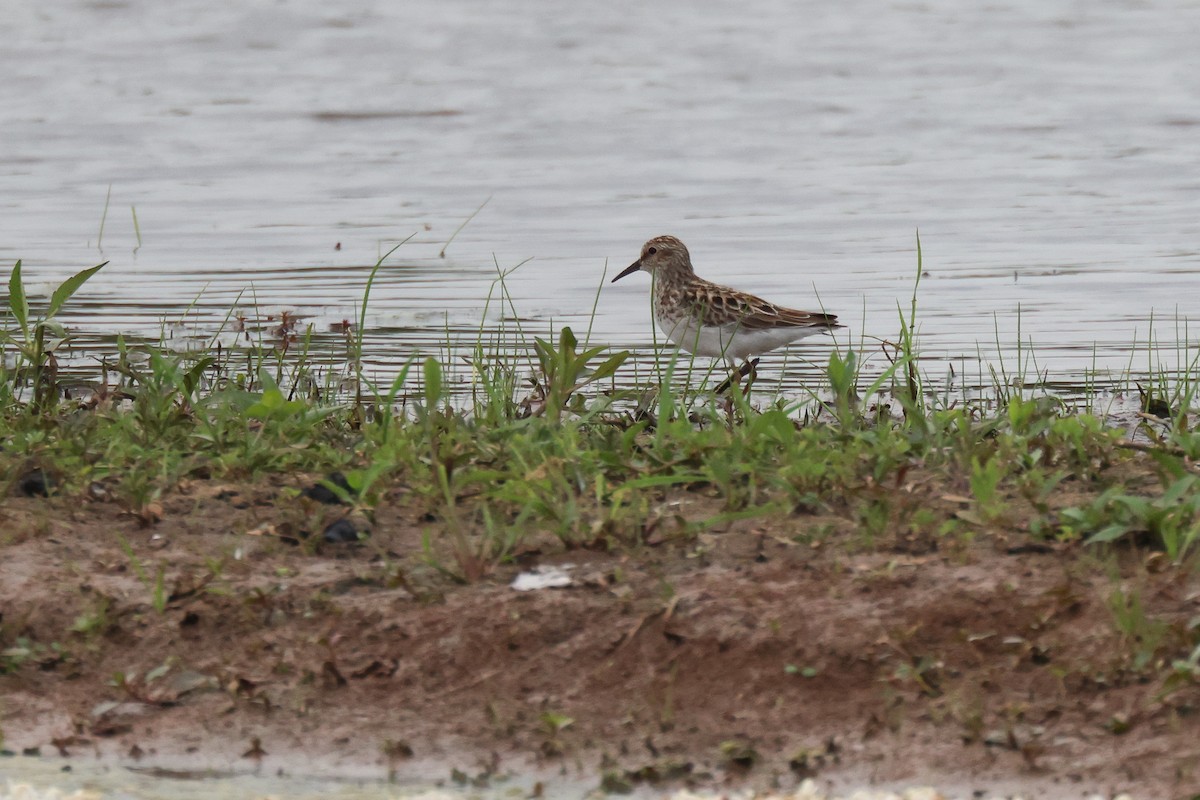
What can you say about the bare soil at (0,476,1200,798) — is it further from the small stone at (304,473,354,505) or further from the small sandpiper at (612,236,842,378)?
the small sandpiper at (612,236,842,378)

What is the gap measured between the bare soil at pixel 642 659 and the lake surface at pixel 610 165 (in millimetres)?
3132

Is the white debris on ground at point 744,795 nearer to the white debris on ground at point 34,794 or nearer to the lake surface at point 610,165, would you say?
the white debris on ground at point 34,794

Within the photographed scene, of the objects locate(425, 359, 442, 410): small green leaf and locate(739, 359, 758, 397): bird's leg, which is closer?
locate(425, 359, 442, 410): small green leaf

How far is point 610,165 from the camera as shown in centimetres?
1526

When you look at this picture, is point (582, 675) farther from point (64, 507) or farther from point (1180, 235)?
point (1180, 235)

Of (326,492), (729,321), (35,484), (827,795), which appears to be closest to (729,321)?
(729,321)

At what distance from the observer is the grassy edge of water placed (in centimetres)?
483

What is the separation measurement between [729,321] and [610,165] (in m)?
7.04

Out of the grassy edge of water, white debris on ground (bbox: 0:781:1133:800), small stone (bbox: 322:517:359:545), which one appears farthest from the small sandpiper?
white debris on ground (bbox: 0:781:1133:800)

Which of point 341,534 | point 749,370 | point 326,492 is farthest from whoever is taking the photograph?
point 749,370

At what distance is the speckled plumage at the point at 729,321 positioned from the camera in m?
8.31

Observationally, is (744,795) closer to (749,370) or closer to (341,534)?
(341,534)

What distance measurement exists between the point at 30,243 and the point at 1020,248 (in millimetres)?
6236

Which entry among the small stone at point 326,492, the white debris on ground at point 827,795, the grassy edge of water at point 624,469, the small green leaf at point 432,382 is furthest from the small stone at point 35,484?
the white debris on ground at point 827,795
